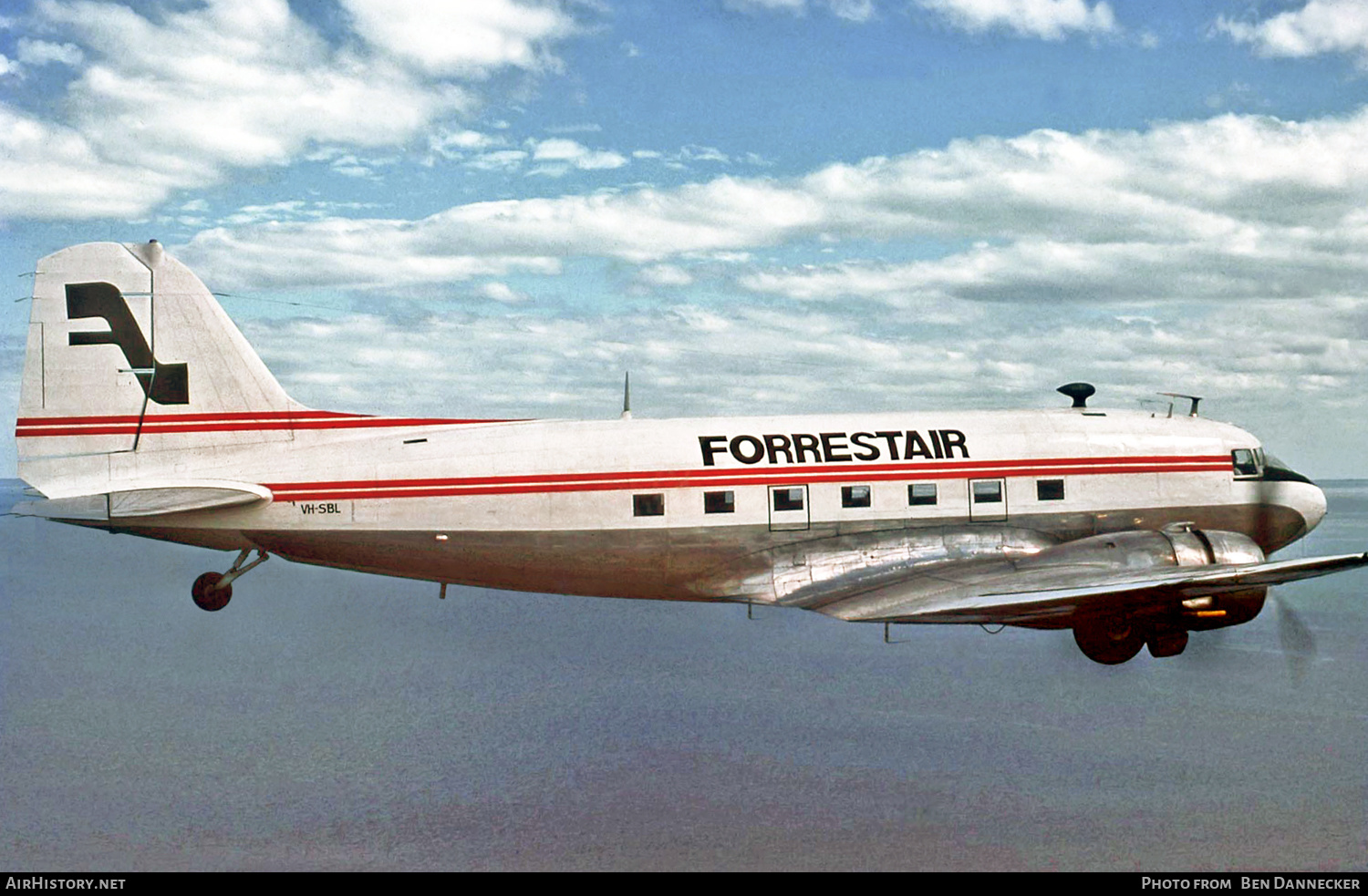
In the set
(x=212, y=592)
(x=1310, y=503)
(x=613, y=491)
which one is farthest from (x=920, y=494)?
(x=212, y=592)

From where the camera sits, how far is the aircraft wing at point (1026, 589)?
49.4 feet

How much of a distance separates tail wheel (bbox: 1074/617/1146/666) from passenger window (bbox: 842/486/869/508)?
419 centimetres

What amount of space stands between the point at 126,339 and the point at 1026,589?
1586 centimetres

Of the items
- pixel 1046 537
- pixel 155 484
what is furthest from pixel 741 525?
pixel 155 484

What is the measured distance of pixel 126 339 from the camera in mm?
19203

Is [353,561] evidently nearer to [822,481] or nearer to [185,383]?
[185,383]

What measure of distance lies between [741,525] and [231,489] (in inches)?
345

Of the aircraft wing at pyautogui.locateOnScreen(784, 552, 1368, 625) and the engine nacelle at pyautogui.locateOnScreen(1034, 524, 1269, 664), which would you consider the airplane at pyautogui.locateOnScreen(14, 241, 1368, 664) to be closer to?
the engine nacelle at pyautogui.locateOnScreen(1034, 524, 1269, 664)

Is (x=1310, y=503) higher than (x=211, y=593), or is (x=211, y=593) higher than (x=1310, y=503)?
(x=1310, y=503)

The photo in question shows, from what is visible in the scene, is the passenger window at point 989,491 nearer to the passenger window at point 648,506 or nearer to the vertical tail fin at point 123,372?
the passenger window at point 648,506

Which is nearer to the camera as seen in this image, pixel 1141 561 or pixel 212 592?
pixel 1141 561

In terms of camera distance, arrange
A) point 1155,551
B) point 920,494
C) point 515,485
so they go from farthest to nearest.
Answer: point 920,494 < point 515,485 < point 1155,551

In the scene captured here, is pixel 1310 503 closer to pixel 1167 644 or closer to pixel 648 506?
pixel 1167 644

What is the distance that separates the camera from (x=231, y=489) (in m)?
18.4
